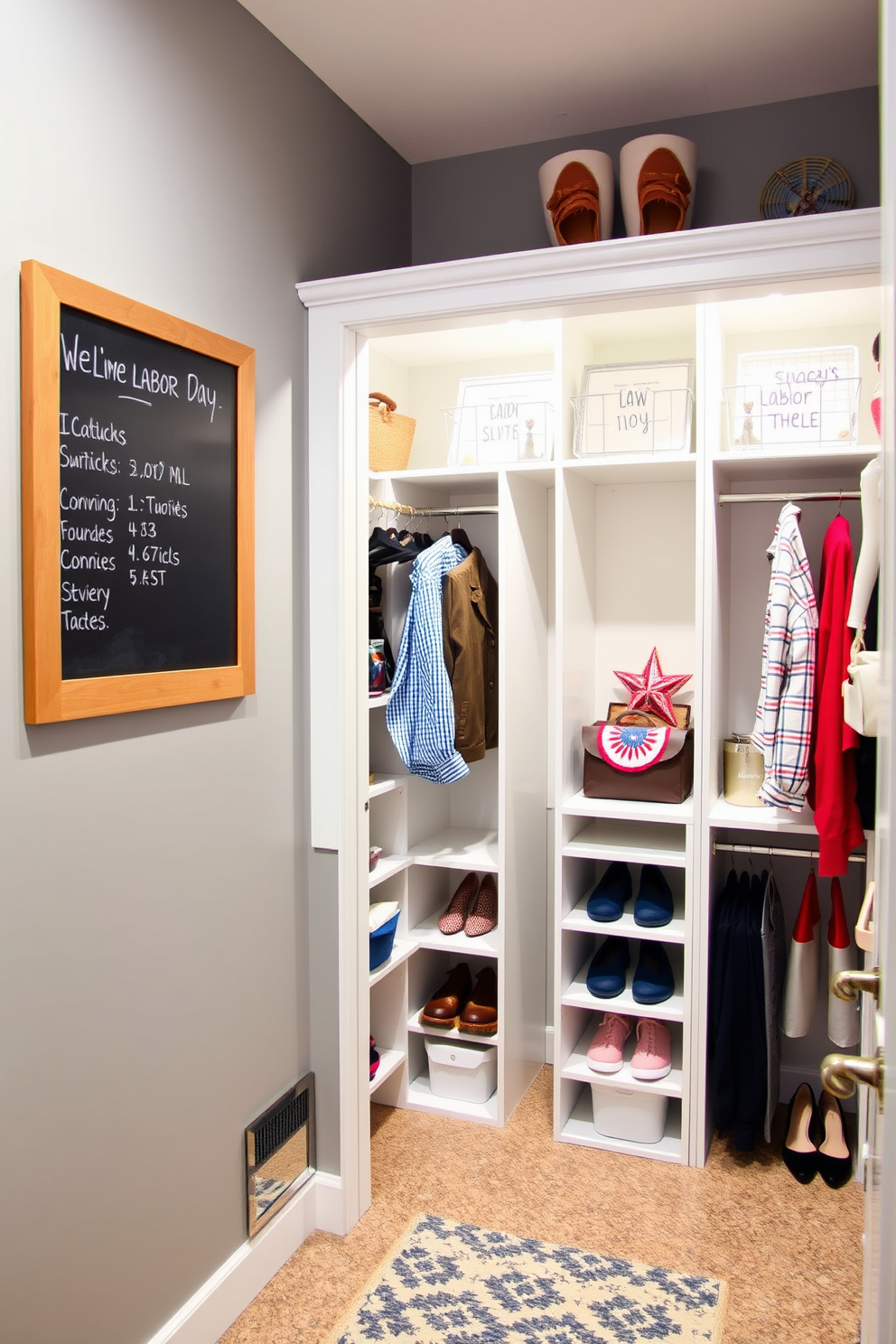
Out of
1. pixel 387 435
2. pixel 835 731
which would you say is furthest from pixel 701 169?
pixel 835 731

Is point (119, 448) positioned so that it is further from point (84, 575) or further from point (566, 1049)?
point (566, 1049)

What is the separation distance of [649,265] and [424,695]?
119 centimetres

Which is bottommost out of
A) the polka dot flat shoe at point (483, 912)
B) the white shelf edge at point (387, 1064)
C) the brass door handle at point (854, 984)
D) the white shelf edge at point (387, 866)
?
the white shelf edge at point (387, 1064)

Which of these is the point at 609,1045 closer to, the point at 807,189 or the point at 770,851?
the point at 770,851

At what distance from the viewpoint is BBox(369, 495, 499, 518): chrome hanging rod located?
107 inches

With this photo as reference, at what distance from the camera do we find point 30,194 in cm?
145

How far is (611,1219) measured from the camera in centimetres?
232

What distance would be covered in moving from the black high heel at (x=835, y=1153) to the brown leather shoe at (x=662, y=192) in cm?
221

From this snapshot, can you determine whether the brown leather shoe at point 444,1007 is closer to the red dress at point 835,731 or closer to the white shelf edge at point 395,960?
the white shelf edge at point 395,960

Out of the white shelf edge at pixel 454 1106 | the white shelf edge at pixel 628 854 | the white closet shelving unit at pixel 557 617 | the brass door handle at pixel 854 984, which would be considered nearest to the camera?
the brass door handle at pixel 854 984

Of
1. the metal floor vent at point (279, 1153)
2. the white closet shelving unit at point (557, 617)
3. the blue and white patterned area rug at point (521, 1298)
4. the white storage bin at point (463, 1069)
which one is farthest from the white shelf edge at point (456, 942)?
the blue and white patterned area rug at point (521, 1298)

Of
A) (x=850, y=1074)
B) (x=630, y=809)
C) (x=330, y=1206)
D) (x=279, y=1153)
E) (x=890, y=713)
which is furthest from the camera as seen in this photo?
(x=630, y=809)

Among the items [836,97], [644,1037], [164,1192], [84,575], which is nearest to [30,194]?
[84,575]

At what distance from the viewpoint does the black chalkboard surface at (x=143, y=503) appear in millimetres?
1533
